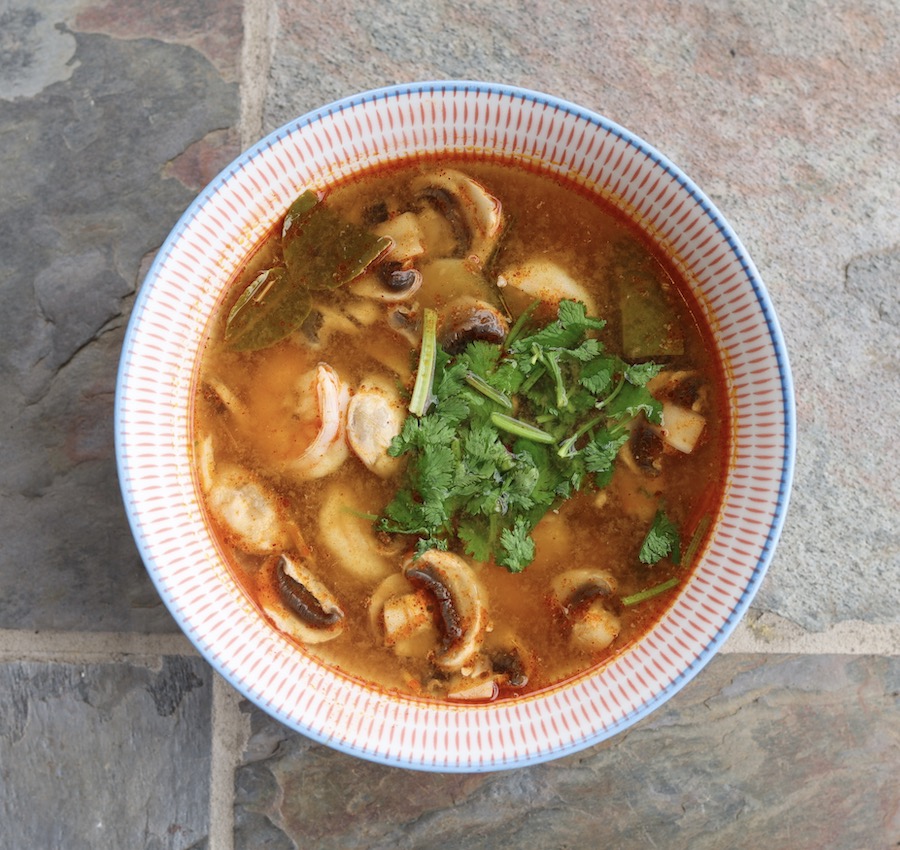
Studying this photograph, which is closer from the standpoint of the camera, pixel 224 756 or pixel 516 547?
pixel 516 547

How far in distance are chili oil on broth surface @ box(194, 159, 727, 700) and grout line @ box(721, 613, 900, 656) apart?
397mm

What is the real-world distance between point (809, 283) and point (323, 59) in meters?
1.16

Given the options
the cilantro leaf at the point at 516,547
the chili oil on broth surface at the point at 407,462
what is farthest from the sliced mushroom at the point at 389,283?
the cilantro leaf at the point at 516,547

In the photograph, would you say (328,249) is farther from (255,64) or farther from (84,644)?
(84,644)

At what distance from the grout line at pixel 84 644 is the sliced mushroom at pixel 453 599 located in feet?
1.88

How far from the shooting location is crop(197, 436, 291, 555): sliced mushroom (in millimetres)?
1562

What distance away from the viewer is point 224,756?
1.76 metres

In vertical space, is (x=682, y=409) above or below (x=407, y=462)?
above

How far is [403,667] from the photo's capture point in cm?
159

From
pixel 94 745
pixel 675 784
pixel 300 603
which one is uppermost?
pixel 300 603

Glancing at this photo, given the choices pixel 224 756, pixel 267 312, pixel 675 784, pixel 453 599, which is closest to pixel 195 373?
pixel 267 312

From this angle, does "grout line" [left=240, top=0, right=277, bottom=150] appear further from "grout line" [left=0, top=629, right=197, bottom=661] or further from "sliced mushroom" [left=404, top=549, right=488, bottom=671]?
"grout line" [left=0, top=629, right=197, bottom=661]

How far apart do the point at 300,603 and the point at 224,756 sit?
0.49 m

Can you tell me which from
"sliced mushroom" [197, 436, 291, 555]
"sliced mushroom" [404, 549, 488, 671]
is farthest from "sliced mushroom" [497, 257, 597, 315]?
"sliced mushroom" [197, 436, 291, 555]
